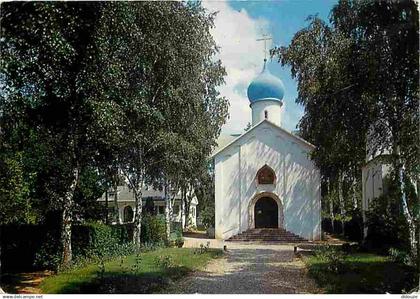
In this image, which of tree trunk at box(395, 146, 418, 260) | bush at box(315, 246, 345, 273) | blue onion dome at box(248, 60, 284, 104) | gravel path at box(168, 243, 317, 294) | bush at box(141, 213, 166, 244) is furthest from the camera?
bush at box(141, 213, 166, 244)

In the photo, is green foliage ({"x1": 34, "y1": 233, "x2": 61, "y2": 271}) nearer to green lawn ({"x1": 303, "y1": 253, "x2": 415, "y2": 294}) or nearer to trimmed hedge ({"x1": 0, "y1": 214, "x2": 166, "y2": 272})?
trimmed hedge ({"x1": 0, "y1": 214, "x2": 166, "y2": 272})

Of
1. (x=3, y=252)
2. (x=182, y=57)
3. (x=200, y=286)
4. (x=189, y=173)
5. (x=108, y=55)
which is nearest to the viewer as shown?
(x=200, y=286)

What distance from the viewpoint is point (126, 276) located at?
19.3ft

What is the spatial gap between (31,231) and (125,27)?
11.4 ft

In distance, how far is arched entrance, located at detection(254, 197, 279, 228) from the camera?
1043cm

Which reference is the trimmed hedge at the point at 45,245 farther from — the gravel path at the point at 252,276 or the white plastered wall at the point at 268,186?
the white plastered wall at the point at 268,186

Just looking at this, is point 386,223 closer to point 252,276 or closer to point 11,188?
point 252,276

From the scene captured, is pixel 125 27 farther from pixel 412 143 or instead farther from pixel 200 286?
pixel 412 143

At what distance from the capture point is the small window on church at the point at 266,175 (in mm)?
11406

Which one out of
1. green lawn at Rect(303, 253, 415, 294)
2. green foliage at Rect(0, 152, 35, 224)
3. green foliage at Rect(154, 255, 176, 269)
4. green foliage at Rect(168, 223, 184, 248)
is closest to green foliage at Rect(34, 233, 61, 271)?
green foliage at Rect(0, 152, 35, 224)

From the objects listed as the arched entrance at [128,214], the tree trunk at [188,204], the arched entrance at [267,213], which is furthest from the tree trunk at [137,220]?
the tree trunk at [188,204]

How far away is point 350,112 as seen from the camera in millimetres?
6691

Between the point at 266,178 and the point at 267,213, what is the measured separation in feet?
3.80

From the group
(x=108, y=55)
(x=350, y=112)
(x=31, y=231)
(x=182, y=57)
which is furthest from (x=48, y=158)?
(x=350, y=112)
